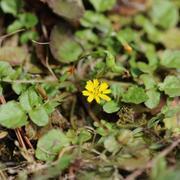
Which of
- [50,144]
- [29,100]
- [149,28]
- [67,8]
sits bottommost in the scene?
[50,144]

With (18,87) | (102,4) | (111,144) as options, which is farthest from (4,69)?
(102,4)

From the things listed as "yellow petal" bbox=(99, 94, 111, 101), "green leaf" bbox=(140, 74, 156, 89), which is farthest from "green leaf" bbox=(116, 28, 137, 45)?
"yellow petal" bbox=(99, 94, 111, 101)

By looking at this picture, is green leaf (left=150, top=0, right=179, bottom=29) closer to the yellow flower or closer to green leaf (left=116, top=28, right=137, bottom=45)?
green leaf (left=116, top=28, right=137, bottom=45)

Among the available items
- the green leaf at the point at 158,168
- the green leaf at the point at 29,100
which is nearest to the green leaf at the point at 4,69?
the green leaf at the point at 29,100

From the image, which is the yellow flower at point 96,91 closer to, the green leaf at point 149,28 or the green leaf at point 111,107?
the green leaf at point 111,107

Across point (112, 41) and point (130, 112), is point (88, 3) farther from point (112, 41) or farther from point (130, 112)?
point (130, 112)

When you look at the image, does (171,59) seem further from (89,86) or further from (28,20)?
(28,20)

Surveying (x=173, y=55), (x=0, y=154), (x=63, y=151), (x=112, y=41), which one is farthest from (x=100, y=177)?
(x=112, y=41)
